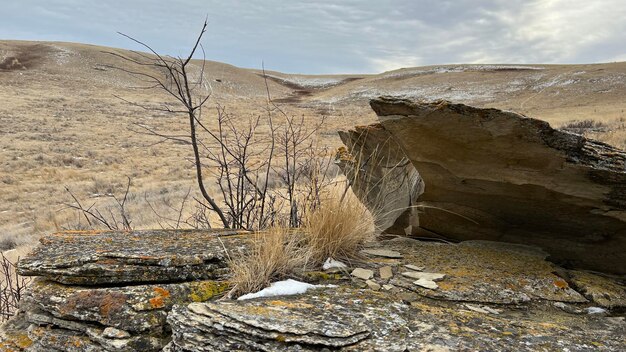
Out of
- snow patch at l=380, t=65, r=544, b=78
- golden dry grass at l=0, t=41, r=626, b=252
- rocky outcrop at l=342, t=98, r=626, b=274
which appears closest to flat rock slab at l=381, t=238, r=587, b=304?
rocky outcrop at l=342, t=98, r=626, b=274

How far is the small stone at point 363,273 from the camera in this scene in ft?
10.5

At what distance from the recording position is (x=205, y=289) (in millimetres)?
2910

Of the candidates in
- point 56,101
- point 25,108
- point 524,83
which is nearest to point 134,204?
point 25,108

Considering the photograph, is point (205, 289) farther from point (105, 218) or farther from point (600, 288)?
point (105, 218)

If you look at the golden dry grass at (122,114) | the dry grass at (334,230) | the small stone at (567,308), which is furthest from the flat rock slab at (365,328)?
the golden dry grass at (122,114)

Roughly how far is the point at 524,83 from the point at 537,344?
51733 mm

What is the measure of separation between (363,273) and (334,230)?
1.37 ft

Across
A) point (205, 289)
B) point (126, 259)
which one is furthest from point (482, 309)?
point (126, 259)

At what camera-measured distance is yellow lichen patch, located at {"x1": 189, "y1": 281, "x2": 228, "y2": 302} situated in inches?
112

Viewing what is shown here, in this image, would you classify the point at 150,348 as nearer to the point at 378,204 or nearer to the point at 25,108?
the point at 378,204

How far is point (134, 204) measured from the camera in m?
13.6

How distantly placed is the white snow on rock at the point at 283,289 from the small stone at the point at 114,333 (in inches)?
25.9

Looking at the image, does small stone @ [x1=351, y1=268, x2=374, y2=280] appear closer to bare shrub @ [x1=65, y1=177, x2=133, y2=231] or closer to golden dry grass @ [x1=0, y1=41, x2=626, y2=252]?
golden dry grass @ [x1=0, y1=41, x2=626, y2=252]

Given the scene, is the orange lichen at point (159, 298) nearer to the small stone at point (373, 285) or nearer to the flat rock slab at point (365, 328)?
the flat rock slab at point (365, 328)
